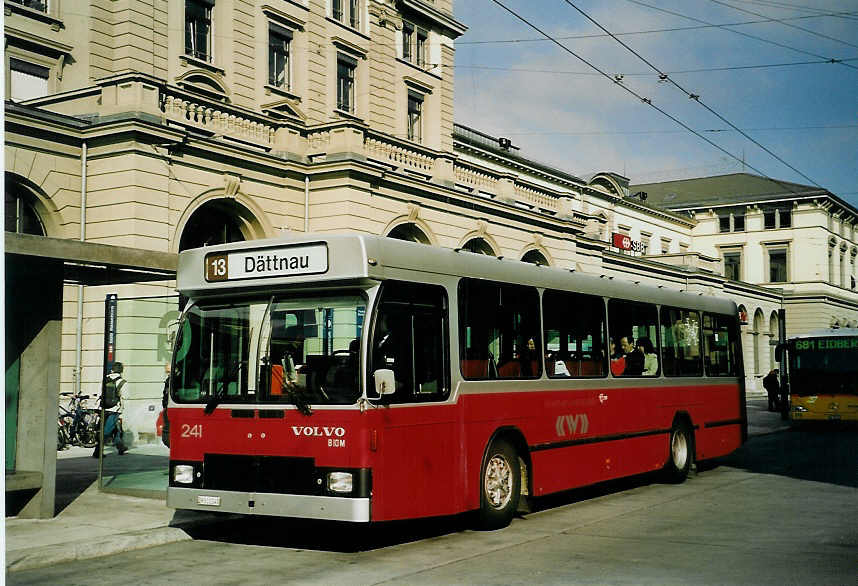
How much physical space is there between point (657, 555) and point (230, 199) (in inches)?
733

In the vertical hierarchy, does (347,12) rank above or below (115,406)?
above

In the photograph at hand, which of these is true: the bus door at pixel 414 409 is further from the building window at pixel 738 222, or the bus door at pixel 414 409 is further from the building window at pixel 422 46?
the building window at pixel 738 222

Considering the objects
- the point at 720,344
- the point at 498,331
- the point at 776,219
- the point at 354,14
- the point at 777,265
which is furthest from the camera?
the point at 777,265

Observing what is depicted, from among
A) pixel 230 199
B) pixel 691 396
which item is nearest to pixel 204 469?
pixel 691 396

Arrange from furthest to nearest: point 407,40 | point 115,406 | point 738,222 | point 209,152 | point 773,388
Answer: point 738,222 → point 773,388 → point 407,40 → point 209,152 → point 115,406

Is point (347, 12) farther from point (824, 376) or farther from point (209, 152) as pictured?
point (824, 376)

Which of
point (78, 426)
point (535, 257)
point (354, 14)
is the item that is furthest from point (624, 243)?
point (78, 426)

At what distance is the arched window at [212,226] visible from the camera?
25.0 meters

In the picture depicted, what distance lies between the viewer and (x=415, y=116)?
134ft

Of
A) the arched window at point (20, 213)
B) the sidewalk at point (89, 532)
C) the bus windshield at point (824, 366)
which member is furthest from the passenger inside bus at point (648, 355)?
the bus windshield at point (824, 366)

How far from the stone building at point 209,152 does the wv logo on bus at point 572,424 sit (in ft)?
15.9

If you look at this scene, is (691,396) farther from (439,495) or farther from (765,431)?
(765,431)

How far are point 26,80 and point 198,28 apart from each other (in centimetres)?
590

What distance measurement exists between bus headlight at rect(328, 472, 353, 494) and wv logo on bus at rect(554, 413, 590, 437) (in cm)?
392
